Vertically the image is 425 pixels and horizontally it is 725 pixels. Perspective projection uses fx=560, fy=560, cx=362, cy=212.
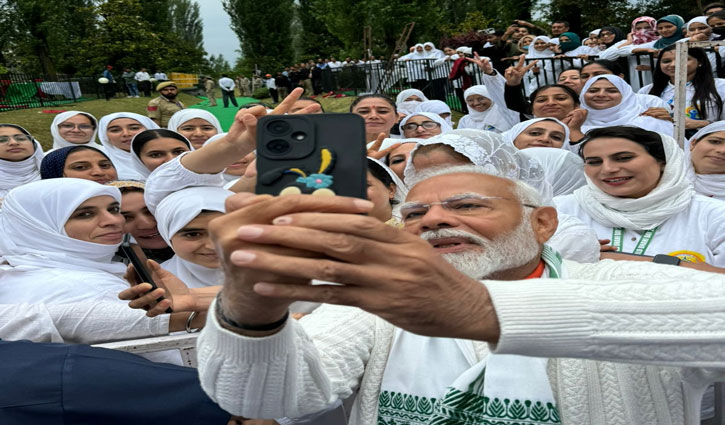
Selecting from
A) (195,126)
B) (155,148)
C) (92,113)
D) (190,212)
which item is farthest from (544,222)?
(92,113)

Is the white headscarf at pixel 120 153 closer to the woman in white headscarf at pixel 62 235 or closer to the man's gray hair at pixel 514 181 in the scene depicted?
the woman in white headscarf at pixel 62 235

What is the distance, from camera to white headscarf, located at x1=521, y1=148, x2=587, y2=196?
382 cm

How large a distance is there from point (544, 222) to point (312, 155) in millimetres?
1217

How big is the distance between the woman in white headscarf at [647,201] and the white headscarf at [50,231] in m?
2.64

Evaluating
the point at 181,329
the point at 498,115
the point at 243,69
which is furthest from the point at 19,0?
the point at 181,329

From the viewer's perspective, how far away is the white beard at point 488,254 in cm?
171

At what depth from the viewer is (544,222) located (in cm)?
197

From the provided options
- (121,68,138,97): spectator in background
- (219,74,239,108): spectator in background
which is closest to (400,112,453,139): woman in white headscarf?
(219,74,239,108): spectator in background

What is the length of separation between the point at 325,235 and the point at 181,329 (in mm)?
1577

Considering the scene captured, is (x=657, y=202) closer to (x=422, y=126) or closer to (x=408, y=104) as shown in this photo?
(x=422, y=126)

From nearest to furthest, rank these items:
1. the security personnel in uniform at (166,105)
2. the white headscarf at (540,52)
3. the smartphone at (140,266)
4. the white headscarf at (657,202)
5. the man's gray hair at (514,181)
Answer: the man's gray hair at (514,181) → the smartphone at (140,266) → the white headscarf at (657,202) → the white headscarf at (540,52) → the security personnel in uniform at (166,105)

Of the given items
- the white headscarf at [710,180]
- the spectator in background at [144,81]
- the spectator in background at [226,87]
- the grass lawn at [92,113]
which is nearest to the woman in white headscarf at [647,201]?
the white headscarf at [710,180]

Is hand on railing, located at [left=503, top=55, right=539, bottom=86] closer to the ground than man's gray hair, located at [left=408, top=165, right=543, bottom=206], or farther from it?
farther from it

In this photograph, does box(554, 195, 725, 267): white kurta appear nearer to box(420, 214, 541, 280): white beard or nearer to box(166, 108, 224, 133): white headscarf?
box(420, 214, 541, 280): white beard
